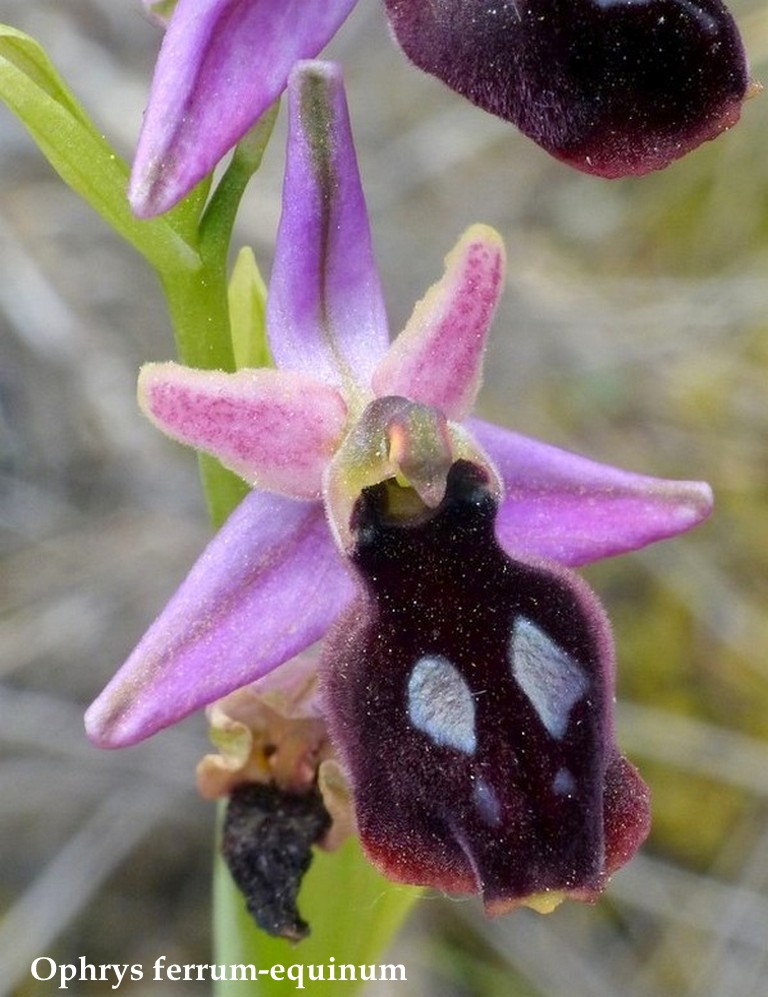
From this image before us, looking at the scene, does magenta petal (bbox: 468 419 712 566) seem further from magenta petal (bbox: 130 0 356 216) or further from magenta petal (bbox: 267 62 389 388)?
magenta petal (bbox: 130 0 356 216)

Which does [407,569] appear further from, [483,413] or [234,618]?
[483,413]

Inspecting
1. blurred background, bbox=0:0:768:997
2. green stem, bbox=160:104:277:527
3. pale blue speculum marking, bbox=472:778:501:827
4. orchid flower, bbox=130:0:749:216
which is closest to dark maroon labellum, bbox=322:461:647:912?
pale blue speculum marking, bbox=472:778:501:827

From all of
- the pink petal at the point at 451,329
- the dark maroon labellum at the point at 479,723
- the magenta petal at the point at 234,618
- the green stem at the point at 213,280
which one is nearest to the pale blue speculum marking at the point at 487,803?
the dark maroon labellum at the point at 479,723

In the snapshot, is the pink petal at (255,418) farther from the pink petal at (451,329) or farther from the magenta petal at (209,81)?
the magenta petal at (209,81)

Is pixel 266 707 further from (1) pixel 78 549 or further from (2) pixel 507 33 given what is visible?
(1) pixel 78 549

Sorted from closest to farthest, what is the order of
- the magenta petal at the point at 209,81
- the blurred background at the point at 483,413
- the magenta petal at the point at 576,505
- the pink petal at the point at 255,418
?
the magenta petal at the point at 209,81
the pink petal at the point at 255,418
the magenta petal at the point at 576,505
the blurred background at the point at 483,413

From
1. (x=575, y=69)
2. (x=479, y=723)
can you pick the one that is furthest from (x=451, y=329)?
(x=479, y=723)
